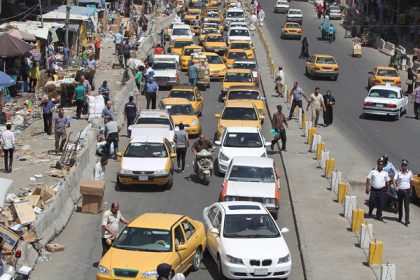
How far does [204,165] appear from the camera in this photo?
2591 centimetres

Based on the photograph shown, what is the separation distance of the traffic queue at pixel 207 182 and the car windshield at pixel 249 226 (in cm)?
2

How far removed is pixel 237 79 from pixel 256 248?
24.2 metres

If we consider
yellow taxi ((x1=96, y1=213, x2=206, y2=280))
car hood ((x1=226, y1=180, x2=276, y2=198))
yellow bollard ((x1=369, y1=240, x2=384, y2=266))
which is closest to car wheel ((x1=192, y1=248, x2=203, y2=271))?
yellow taxi ((x1=96, y1=213, x2=206, y2=280))

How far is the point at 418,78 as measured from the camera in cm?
4428

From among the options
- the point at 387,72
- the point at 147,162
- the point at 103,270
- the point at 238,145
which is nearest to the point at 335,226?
the point at 147,162

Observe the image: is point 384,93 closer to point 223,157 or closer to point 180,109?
point 180,109

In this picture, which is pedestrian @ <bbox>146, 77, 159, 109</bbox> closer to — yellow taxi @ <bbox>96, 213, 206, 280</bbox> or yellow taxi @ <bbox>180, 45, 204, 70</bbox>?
yellow taxi @ <bbox>180, 45, 204, 70</bbox>

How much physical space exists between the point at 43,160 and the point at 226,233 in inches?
456

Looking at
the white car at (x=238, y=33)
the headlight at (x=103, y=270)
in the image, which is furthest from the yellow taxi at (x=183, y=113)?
the white car at (x=238, y=33)

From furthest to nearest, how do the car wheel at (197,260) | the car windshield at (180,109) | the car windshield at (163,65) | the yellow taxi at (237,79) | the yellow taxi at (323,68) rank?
the yellow taxi at (323,68) → the car windshield at (163,65) → the yellow taxi at (237,79) → the car windshield at (180,109) → the car wheel at (197,260)

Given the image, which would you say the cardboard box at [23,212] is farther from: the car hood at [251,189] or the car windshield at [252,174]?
the car windshield at [252,174]

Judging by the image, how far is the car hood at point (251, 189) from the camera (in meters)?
22.1

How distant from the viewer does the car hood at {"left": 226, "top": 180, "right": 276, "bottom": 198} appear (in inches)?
869

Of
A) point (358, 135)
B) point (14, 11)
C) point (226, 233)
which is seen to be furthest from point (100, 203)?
point (14, 11)
